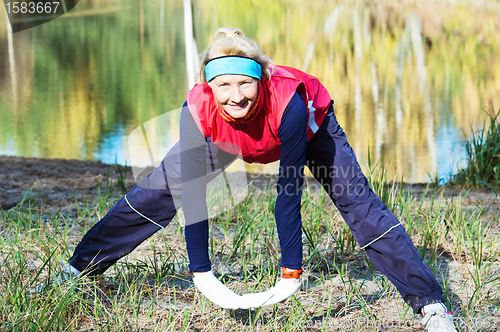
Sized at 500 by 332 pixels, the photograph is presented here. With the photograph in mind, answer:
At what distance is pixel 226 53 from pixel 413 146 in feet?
22.5

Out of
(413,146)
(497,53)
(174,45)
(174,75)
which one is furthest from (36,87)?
(497,53)

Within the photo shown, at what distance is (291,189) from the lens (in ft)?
6.26

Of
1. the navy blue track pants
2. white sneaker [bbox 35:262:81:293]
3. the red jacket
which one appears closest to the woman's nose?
the red jacket

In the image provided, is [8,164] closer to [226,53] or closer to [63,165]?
[63,165]

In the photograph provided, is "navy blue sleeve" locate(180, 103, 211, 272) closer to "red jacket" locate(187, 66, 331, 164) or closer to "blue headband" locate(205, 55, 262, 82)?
"red jacket" locate(187, 66, 331, 164)

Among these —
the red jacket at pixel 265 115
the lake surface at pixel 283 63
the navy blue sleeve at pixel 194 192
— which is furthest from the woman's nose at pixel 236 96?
the lake surface at pixel 283 63

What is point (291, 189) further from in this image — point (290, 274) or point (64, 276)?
point (64, 276)

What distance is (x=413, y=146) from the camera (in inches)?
320

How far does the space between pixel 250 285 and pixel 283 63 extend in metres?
12.3

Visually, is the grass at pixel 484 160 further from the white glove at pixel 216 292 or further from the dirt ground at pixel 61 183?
Answer: the white glove at pixel 216 292

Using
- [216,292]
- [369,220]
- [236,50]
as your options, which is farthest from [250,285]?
[236,50]

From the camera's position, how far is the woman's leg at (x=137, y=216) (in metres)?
2.25

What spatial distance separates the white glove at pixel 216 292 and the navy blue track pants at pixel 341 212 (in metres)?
0.43

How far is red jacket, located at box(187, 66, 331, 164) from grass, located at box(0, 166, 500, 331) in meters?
0.68
